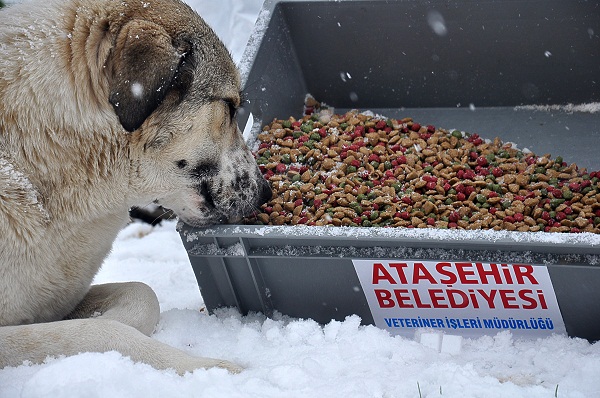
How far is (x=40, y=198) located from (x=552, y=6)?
3.20m

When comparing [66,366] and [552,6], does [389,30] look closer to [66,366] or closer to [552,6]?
[552,6]

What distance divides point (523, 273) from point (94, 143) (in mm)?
1854

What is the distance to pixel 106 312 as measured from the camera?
389 centimetres

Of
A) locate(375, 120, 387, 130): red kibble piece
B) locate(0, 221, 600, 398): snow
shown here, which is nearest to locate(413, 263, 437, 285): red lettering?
locate(0, 221, 600, 398): snow

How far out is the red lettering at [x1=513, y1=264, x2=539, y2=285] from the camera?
3420mm

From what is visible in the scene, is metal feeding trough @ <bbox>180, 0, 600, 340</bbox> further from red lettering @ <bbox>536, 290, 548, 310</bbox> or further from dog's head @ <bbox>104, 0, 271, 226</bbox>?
dog's head @ <bbox>104, 0, 271, 226</bbox>

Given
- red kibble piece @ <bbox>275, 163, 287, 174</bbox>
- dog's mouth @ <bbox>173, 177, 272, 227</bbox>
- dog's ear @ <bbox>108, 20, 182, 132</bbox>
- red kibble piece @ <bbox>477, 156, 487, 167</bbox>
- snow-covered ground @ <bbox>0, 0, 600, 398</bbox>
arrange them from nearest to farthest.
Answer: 1. snow-covered ground @ <bbox>0, 0, 600, 398</bbox>
2. dog's ear @ <bbox>108, 20, 182, 132</bbox>
3. dog's mouth @ <bbox>173, 177, 272, 227</bbox>
4. red kibble piece @ <bbox>275, 163, 287, 174</bbox>
5. red kibble piece @ <bbox>477, 156, 487, 167</bbox>

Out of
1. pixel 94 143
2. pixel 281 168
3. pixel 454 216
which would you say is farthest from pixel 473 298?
pixel 94 143

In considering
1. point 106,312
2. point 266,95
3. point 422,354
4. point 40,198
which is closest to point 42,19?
point 40,198

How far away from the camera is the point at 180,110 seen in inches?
139

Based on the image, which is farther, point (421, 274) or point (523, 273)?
point (421, 274)

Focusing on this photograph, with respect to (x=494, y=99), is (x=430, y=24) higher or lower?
higher

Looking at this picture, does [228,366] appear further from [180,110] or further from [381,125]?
[381,125]

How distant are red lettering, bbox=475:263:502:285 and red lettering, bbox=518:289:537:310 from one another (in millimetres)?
114
